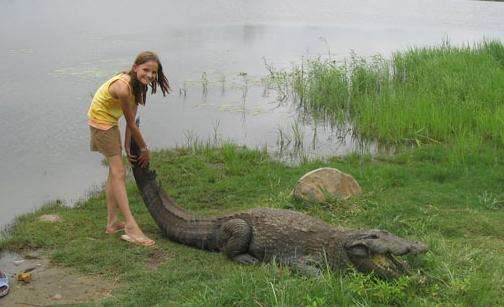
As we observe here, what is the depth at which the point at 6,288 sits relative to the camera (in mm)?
4031

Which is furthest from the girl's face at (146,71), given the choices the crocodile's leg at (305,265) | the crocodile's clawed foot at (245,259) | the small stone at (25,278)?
the crocodile's leg at (305,265)

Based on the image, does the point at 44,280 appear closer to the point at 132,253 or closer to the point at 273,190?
the point at 132,253

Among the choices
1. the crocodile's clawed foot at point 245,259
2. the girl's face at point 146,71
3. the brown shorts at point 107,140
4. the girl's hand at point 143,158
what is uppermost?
the girl's face at point 146,71

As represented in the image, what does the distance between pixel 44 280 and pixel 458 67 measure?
8953mm

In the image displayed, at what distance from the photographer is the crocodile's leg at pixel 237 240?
4477mm

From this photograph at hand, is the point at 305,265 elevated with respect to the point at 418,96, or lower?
lower

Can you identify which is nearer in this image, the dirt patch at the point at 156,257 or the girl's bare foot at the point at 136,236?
the dirt patch at the point at 156,257

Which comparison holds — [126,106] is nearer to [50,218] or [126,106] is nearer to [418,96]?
[50,218]

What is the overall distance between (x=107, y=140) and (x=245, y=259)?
60.2 inches

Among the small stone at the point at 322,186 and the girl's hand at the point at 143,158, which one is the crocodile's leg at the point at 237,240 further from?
the small stone at the point at 322,186

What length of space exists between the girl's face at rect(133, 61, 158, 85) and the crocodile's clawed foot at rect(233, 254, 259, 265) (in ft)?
5.25

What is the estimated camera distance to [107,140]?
482 cm

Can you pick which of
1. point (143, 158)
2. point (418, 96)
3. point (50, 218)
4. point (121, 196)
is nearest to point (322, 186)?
point (143, 158)

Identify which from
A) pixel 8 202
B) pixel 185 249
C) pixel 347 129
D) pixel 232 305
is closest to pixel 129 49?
pixel 347 129
